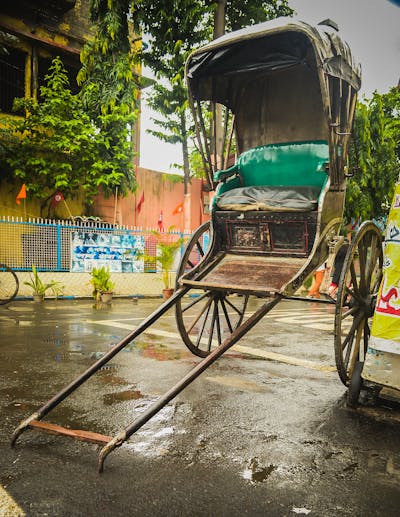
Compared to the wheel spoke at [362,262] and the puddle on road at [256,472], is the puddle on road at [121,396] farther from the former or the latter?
the wheel spoke at [362,262]

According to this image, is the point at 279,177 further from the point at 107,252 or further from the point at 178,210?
the point at 178,210

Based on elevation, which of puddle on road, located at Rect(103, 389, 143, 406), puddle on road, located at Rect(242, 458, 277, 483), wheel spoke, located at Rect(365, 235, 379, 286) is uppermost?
wheel spoke, located at Rect(365, 235, 379, 286)

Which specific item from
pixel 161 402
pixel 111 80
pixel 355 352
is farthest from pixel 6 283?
pixel 161 402

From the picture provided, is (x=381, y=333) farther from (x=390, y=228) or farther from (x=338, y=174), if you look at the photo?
(x=338, y=174)

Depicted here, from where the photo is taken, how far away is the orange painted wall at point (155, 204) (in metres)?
15.6

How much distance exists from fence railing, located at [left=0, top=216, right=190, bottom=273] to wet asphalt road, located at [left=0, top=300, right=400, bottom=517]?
20.6 feet

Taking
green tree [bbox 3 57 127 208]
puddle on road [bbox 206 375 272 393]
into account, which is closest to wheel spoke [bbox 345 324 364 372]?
puddle on road [bbox 206 375 272 393]

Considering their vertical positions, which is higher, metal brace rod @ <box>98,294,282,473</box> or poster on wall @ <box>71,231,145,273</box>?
poster on wall @ <box>71,231,145,273</box>

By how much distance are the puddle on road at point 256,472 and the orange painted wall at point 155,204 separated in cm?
1346

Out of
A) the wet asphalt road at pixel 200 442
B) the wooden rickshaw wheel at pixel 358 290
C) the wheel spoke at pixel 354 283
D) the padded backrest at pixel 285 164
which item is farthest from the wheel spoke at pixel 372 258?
the wet asphalt road at pixel 200 442

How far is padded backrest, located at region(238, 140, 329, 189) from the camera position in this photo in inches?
184

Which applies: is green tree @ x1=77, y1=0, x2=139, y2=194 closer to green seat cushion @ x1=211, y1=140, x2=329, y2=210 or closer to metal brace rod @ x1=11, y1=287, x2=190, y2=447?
green seat cushion @ x1=211, y1=140, x2=329, y2=210

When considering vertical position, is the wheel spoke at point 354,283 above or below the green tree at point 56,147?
below

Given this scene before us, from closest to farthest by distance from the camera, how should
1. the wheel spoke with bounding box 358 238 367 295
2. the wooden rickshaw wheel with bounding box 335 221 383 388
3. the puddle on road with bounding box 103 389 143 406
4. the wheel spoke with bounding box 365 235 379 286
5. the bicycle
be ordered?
the puddle on road with bounding box 103 389 143 406
the wooden rickshaw wheel with bounding box 335 221 383 388
the wheel spoke with bounding box 358 238 367 295
the wheel spoke with bounding box 365 235 379 286
the bicycle
